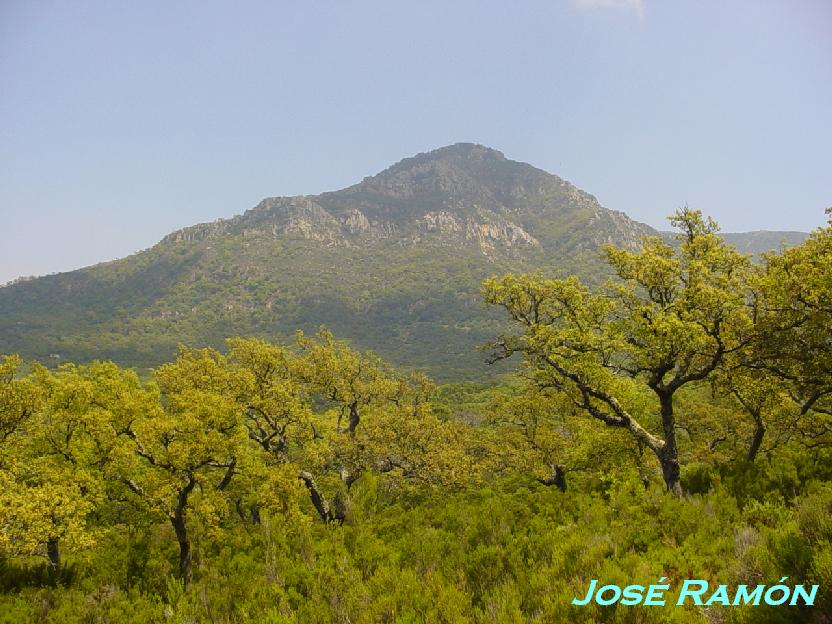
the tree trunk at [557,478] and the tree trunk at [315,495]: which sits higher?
the tree trunk at [315,495]

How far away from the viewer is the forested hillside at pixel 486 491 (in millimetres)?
8117

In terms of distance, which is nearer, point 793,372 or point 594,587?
point 594,587

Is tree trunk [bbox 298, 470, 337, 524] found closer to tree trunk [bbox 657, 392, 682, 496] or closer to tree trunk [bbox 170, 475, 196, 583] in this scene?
tree trunk [bbox 170, 475, 196, 583]

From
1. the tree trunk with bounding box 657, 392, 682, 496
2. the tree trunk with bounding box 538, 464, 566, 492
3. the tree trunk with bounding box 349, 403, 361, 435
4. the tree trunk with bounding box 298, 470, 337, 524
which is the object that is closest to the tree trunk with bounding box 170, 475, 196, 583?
the tree trunk with bounding box 298, 470, 337, 524

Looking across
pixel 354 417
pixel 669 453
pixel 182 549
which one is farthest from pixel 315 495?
pixel 669 453

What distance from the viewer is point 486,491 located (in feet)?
87.4

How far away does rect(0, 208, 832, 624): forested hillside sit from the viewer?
8.12 meters

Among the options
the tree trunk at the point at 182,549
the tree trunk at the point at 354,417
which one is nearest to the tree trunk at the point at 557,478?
the tree trunk at the point at 354,417

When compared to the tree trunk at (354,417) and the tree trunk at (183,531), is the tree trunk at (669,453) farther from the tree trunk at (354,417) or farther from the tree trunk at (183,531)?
the tree trunk at (354,417)

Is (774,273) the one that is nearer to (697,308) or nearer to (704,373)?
(697,308)

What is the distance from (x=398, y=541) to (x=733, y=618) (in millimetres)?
9996

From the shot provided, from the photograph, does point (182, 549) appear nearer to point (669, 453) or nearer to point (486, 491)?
point (486, 491)

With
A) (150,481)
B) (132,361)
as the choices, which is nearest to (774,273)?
(150,481)

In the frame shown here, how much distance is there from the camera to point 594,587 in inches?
273
